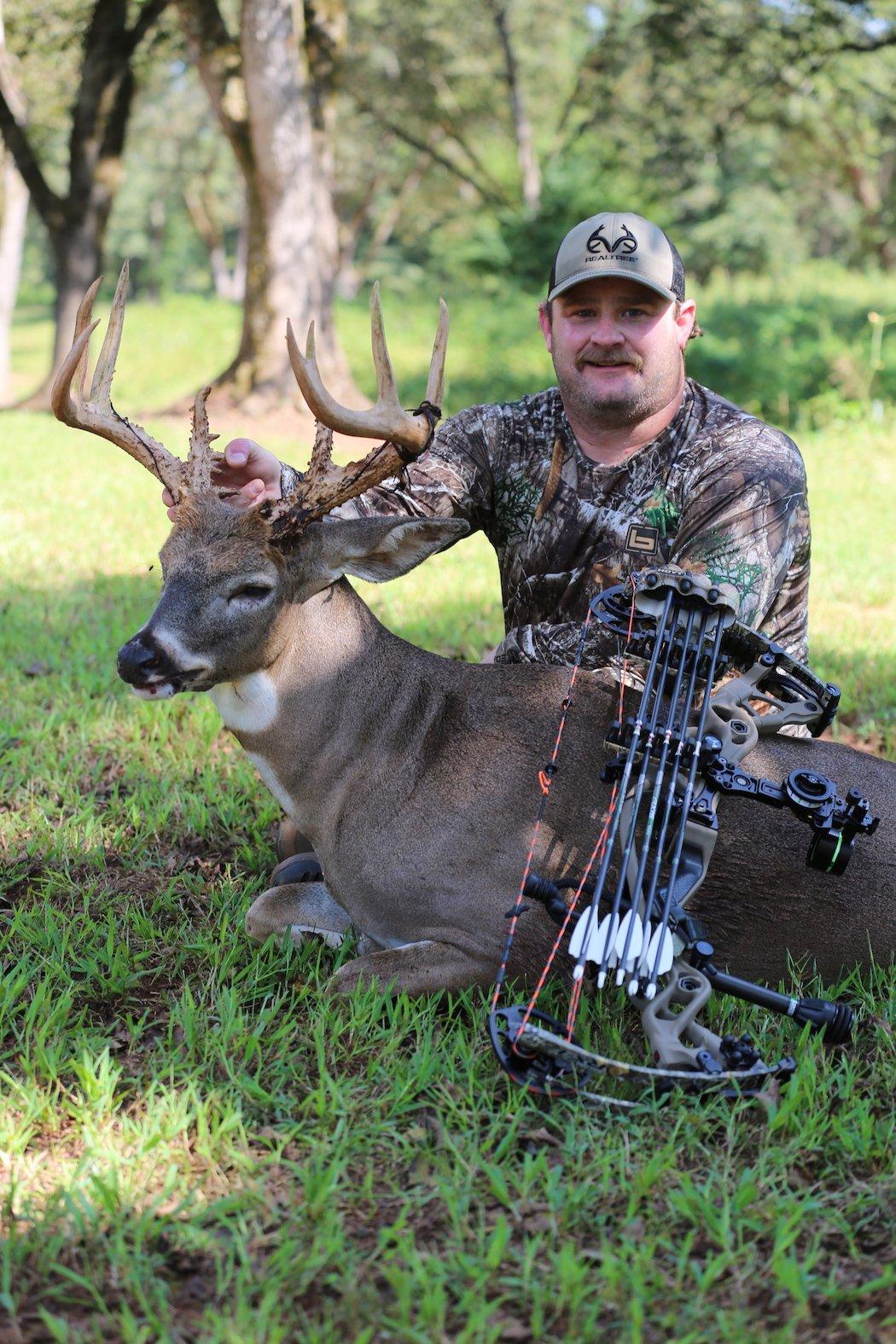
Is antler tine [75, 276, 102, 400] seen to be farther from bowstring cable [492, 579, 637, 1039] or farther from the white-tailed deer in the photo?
bowstring cable [492, 579, 637, 1039]

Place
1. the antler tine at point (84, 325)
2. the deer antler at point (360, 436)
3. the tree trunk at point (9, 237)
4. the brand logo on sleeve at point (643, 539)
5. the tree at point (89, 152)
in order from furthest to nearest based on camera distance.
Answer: the tree trunk at point (9, 237) < the tree at point (89, 152) < the brand logo on sleeve at point (643, 539) < the antler tine at point (84, 325) < the deer antler at point (360, 436)

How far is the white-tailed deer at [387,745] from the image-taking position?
3576mm

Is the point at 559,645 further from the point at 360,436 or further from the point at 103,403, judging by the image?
the point at 103,403

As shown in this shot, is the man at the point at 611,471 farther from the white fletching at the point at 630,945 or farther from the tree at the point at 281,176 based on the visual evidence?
the tree at the point at 281,176

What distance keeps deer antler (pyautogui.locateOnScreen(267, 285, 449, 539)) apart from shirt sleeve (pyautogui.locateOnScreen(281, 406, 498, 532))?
613 millimetres

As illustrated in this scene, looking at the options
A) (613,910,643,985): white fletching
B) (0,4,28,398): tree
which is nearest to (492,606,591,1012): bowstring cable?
(613,910,643,985): white fletching

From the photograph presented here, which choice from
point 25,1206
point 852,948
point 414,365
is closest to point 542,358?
point 414,365

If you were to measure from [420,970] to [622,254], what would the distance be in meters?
2.44

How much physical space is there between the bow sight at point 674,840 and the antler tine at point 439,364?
0.84m

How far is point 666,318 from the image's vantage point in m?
4.46

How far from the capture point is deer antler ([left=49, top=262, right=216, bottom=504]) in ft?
12.4

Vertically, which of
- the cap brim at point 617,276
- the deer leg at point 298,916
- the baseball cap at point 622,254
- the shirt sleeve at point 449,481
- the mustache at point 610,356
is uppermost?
the baseball cap at point 622,254

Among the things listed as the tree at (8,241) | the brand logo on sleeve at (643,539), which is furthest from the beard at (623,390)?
the tree at (8,241)

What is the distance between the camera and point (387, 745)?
3.83 meters
